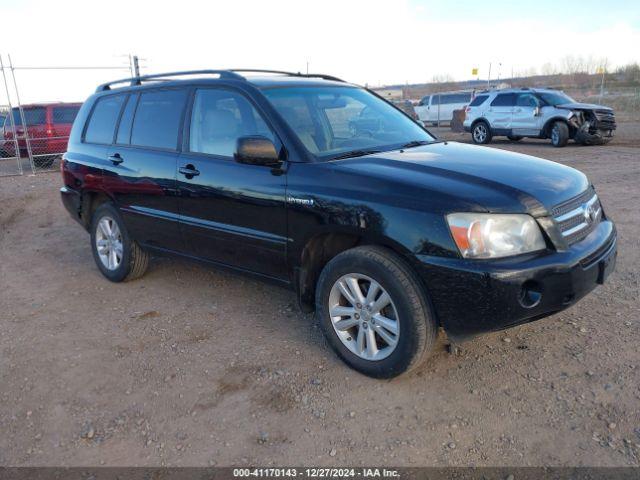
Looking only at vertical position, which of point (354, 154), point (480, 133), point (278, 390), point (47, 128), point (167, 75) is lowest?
point (480, 133)

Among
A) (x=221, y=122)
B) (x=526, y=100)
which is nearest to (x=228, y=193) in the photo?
(x=221, y=122)

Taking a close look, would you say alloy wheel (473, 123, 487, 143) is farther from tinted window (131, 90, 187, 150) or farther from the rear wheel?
tinted window (131, 90, 187, 150)

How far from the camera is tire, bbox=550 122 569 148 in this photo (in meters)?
15.2

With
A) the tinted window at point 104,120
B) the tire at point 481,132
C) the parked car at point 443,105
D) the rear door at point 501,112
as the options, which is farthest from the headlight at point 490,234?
the parked car at point 443,105

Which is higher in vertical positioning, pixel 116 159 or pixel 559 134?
pixel 116 159

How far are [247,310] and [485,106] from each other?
48.9ft

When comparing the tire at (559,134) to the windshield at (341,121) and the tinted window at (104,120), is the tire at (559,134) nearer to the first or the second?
the windshield at (341,121)

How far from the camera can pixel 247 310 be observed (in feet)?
14.8

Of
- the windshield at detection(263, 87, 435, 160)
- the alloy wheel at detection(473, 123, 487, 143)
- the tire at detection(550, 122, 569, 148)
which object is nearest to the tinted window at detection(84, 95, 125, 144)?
the windshield at detection(263, 87, 435, 160)

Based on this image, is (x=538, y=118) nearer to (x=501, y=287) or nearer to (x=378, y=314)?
(x=378, y=314)

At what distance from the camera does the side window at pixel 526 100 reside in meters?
16.0

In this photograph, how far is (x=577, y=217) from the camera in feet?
10.7

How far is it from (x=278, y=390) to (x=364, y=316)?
0.68 m

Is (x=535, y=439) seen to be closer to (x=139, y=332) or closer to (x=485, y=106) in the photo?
(x=139, y=332)
